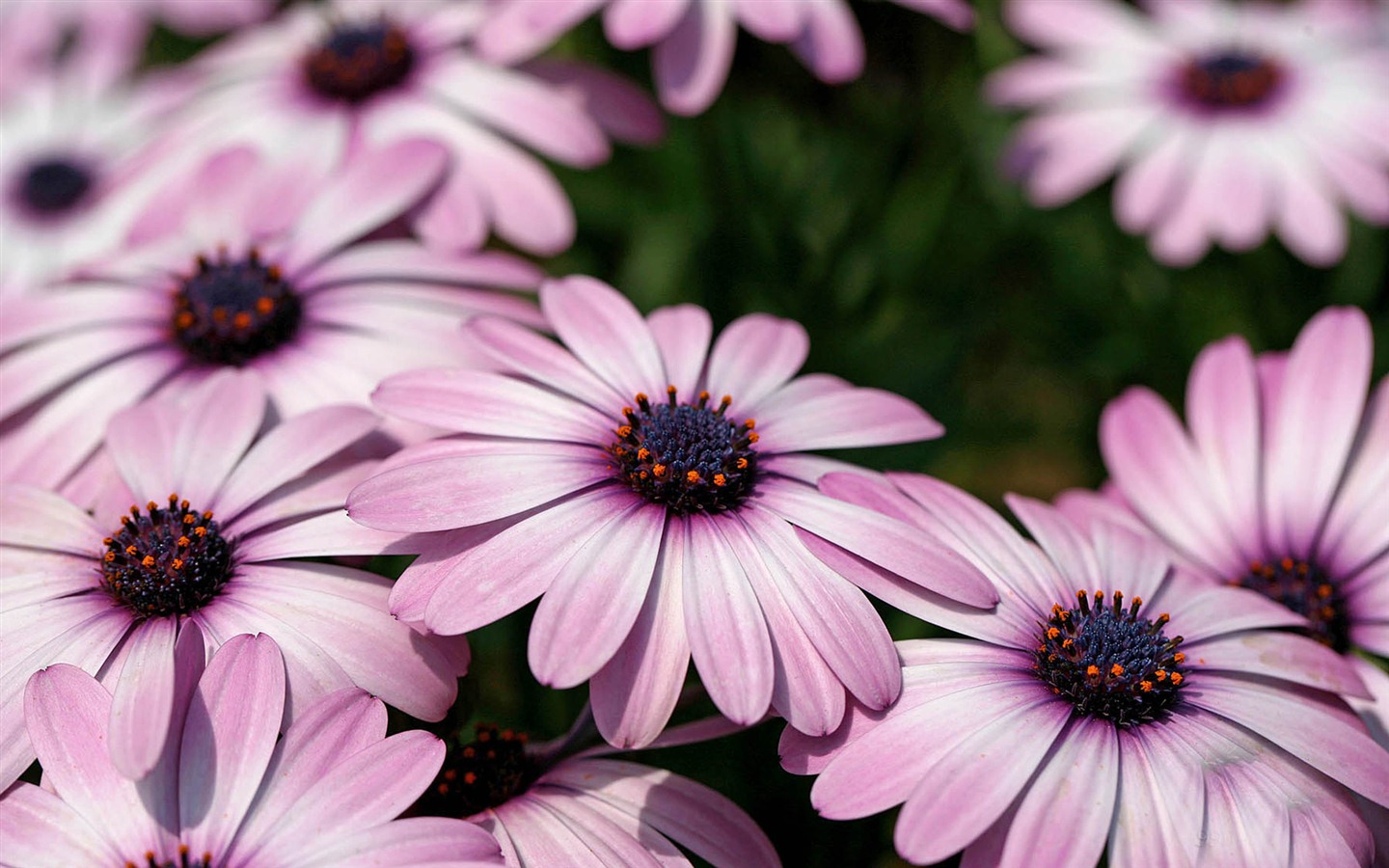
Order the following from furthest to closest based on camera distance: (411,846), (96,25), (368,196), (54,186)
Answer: (96,25)
(54,186)
(368,196)
(411,846)

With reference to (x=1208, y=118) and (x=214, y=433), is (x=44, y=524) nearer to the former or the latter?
(x=214, y=433)

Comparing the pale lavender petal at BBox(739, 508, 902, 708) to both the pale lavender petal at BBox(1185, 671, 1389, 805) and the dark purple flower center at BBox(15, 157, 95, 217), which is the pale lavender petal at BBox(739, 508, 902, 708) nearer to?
the pale lavender petal at BBox(1185, 671, 1389, 805)

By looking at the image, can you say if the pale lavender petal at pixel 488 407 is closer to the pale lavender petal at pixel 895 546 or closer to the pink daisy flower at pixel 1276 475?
the pale lavender petal at pixel 895 546

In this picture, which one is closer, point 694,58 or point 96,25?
point 694,58

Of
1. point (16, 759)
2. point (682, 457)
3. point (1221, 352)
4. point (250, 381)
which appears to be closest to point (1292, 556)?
point (1221, 352)

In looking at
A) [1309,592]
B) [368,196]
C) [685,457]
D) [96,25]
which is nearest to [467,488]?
[685,457]

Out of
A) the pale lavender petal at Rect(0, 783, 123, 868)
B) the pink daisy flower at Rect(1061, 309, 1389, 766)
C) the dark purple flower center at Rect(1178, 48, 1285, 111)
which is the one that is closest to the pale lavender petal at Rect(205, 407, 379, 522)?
the pale lavender petal at Rect(0, 783, 123, 868)

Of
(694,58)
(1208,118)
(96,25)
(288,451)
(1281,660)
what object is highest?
(96,25)

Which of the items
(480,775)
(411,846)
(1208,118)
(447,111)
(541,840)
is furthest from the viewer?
(1208,118)

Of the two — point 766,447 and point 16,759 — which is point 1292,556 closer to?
point 766,447
